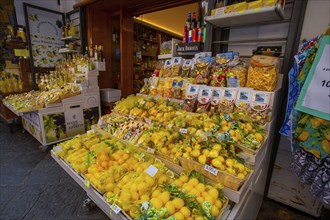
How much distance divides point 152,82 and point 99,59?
198 centimetres

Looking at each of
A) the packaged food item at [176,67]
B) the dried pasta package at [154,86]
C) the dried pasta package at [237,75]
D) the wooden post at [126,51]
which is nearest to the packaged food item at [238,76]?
the dried pasta package at [237,75]

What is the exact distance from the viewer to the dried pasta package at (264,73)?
1346mm

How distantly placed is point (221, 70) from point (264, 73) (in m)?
0.38

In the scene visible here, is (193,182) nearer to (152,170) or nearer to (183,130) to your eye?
(152,170)

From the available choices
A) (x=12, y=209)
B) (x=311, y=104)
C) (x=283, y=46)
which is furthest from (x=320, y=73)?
(x=12, y=209)

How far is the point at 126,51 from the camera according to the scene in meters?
3.79

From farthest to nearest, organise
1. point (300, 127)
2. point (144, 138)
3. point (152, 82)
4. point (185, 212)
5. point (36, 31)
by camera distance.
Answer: point (36, 31)
point (152, 82)
point (144, 138)
point (300, 127)
point (185, 212)

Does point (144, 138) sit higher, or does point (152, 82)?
point (152, 82)

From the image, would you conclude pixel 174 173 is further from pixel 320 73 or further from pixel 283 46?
pixel 283 46

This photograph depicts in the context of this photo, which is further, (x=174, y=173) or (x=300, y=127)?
(x=174, y=173)

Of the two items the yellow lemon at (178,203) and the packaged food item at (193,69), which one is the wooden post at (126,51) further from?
the yellow lemon at (178,203)

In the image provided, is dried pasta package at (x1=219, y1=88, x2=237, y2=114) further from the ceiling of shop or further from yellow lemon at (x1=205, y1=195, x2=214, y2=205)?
the ceiling of shop

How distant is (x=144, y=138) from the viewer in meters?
1.43

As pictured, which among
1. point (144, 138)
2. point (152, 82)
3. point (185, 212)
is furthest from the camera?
A: point (152, 82)
